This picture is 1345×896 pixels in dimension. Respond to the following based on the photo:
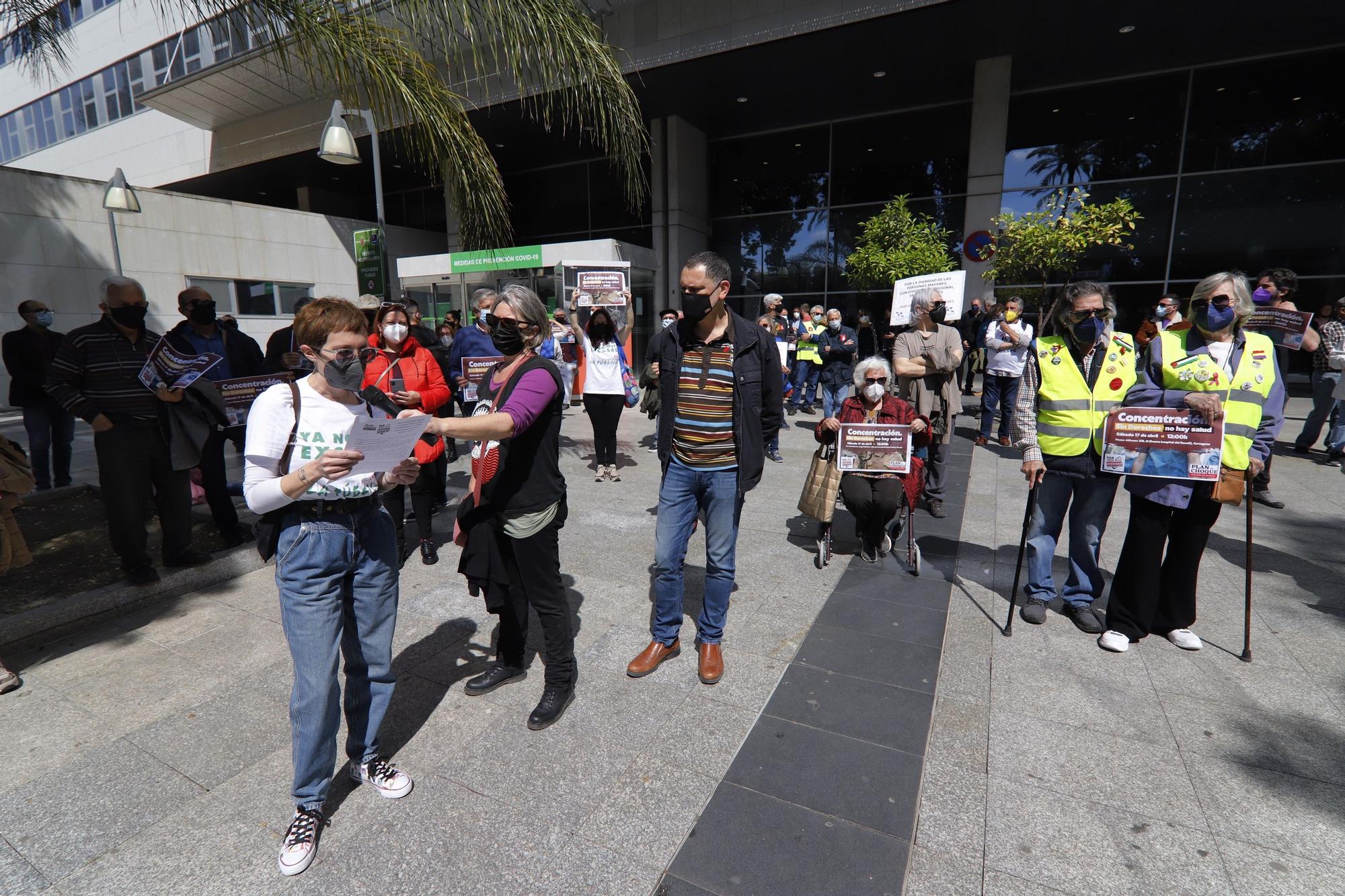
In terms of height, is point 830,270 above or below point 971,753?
above

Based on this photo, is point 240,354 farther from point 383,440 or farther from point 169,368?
point 383,440

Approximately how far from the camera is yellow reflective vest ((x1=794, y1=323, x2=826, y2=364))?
1110 centimetres

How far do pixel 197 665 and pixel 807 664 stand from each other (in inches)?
131

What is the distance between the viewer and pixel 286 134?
68.5 feet

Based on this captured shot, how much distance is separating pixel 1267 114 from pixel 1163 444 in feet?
59.2

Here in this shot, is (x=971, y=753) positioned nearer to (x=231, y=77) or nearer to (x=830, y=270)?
(x=830, y=270)

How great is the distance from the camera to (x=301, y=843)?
2.17 meters

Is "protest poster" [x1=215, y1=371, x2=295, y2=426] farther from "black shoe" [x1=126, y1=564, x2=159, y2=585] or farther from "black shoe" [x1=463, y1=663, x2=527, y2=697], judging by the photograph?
"black shoe" [x1=463, y1=663, x2=527, y2=697]

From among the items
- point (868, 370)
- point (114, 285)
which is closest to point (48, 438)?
point (114, 285)

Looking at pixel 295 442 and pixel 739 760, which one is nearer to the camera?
pixel 295 442

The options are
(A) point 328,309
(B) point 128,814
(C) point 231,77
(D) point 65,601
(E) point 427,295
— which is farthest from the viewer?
(E) point 427,295

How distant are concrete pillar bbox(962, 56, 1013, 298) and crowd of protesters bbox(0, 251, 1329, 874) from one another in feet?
42.1

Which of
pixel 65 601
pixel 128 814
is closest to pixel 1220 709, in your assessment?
pixel 128 814

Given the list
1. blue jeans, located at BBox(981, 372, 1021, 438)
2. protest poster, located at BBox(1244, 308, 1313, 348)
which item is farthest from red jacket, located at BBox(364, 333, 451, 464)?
blue jeans, located at BBox(981, 372, 1021, 438)
